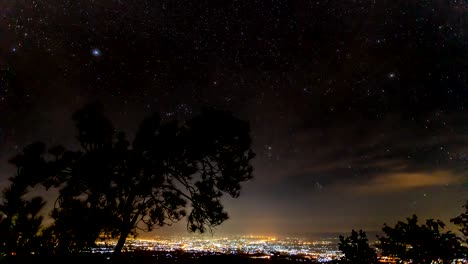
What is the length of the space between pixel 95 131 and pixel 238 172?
5933mm

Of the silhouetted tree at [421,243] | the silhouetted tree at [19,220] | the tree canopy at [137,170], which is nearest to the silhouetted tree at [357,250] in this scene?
the silhouetted tree at [421,243]

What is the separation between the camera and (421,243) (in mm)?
13125

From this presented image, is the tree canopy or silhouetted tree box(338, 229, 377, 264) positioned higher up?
the tree canopy

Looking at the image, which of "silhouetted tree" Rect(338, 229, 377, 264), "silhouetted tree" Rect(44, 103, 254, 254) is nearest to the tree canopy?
"silhouetted tree" Rect(44, 103, 254, 254)

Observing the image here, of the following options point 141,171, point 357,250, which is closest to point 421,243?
point 357,250

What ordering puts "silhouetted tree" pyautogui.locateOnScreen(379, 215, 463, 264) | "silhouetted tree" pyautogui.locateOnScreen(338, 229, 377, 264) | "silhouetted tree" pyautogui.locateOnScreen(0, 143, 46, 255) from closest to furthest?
"silhouetted tree" pyautogui.locateOnScreen(0, 143, 46, 255), "silhouetted tree" pyautogui.locateOnScreen(379, 215, 463, 264), "silhouetted tree" pyautogui.locateOnScreen(338, 229, 377, 264)

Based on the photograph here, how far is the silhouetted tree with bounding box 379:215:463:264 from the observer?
12.5 metres

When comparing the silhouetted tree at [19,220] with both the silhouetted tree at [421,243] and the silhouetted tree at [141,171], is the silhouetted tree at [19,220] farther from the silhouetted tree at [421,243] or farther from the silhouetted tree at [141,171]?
the silhouetted tree at [421,243]

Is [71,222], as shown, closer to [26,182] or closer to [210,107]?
[26,182]

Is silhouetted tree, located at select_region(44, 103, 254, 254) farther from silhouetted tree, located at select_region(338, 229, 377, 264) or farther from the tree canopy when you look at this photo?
silhouetted tree, located at select_region(338, 229, 377, 264)

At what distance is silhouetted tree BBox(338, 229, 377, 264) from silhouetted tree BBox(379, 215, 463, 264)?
127 cm

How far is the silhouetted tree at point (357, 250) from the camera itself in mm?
15427

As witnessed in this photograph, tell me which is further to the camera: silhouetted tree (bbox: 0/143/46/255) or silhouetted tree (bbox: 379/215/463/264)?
silhouetted tree (bbox: 379/215/463/264)

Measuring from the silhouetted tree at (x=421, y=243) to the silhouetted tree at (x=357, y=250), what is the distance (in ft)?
4.18
